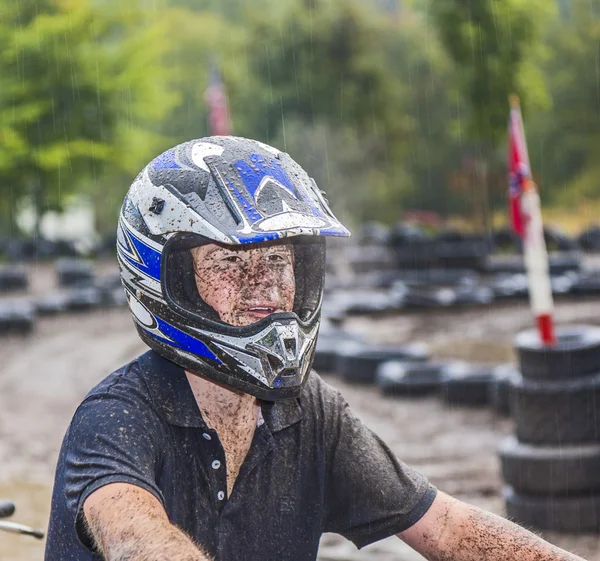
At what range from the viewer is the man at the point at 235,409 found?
1.92 meters

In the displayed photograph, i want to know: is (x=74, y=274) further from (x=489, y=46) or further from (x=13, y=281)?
(x=489, y=46)

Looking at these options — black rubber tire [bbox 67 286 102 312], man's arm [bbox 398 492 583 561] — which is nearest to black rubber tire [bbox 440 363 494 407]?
man's arm [bbox 398 492 583 561]

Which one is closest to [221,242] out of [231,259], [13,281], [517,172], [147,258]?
[231,259]

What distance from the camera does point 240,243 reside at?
188 centimetres

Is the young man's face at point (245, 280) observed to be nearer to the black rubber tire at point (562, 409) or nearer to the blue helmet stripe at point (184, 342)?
the blue helmet stripe at point (184, 342)

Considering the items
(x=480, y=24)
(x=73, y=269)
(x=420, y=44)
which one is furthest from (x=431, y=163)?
(x=73, y=269)

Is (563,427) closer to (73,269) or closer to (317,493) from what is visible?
(317,493)

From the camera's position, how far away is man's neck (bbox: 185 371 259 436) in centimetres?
211

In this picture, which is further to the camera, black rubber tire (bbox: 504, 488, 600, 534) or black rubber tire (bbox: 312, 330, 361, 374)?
black rubber tire (bbox: 312, 330, 361, 374)

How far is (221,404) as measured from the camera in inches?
83.4

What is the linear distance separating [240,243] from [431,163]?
5106cm

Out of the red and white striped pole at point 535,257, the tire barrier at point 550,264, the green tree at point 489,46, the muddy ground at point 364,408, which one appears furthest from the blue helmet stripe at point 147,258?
the green tree at point 489,46

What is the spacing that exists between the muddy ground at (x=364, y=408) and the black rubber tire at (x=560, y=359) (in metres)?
0.82

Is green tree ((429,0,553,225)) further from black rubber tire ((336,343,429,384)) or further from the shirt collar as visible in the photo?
the shirt collar
